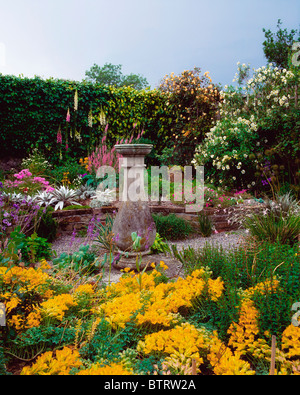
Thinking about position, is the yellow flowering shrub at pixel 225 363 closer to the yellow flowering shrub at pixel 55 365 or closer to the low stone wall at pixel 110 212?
the yellow flowering shrub at pixel 55 365

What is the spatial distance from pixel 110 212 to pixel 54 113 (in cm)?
371

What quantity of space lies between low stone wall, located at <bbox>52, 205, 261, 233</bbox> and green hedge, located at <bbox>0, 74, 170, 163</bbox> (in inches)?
124

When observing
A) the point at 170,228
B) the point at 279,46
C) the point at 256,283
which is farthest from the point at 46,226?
the point at 279,46

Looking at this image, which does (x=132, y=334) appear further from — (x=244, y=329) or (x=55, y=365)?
(x=244, y=329)

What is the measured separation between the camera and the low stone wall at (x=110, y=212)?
577cm

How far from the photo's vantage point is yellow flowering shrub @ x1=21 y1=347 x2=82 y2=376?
1667mm

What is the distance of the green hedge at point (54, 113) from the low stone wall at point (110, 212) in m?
3.16

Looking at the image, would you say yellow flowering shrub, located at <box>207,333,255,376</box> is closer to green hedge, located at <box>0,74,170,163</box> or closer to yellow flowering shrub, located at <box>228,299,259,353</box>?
yellow flowering shrub, located at <box>228,299,259,353</box>

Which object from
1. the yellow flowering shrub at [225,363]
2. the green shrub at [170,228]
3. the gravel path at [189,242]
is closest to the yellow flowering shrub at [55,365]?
the yellow flowering shrub at [225,363]

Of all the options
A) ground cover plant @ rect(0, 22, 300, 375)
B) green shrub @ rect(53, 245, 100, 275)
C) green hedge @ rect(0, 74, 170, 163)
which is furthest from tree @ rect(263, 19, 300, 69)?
green shrub @ rect(53, 245, 100, 275)

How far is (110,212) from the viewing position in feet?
20.1
